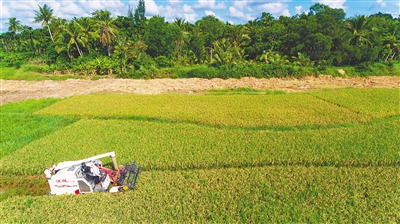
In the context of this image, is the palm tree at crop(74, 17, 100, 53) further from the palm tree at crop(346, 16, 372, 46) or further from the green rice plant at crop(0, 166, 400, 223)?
the palm tree at crop(346, 16, 372, 46)

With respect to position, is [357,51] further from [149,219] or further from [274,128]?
[149,219]

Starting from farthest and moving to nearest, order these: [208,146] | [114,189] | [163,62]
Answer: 1. [163,62]
2. [208,146]
3. [114,189]

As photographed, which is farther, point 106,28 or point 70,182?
point 106,28

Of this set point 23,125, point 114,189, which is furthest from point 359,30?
point 23,125

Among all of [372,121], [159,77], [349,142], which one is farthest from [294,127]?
[159,77]

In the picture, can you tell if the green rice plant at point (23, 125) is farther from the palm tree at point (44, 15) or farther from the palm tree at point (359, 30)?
the palm tree at point (359, 30)

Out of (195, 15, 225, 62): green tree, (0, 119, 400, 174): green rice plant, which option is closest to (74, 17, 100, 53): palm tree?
(195, 15, 225, 62): green tree

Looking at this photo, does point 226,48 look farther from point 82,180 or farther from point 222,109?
point 82,180
